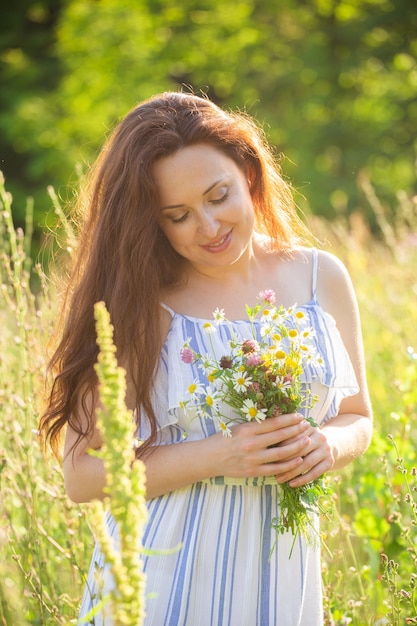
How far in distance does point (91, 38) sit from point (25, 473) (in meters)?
12.5

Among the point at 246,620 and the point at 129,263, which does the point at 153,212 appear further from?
the point at 246,620

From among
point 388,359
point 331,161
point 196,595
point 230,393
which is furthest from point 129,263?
point 331,161

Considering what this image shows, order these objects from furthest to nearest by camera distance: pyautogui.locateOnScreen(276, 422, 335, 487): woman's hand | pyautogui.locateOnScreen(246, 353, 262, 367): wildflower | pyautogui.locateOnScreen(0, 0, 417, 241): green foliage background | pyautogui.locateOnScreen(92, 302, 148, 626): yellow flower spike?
pyautogui.locateOnScreen(0, 0, 417, 241): green foliage background
pyautogui.locateOnScreen(276, 422, 335, 487): woman's hand
pyautogui.locateOnScreen(246, 353, 262, 367): wildflower
pyautogui.locateOnScreen(92, 302, 148, 626): yellow flower spike

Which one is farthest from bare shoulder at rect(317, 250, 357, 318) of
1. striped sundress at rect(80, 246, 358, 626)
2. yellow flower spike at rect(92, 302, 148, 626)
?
yellow flower spike at rect(92, 302, 148, 626)

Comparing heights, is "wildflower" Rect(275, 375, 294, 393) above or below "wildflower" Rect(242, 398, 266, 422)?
above

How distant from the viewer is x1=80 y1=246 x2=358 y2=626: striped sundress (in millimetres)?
1638

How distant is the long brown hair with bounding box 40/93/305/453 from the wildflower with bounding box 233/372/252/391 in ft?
0.92

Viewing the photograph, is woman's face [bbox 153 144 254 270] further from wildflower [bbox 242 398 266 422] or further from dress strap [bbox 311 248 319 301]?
wildflower [bbox 242 398 266 422]

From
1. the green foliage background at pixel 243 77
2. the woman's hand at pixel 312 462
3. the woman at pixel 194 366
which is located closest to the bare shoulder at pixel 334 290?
the woman at pixel 194 366

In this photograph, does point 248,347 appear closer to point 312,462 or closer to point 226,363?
point 226,363

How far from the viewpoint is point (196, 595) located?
5.41 ft

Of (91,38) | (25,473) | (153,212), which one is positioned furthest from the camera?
(91,38)

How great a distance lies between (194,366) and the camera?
1694 mm

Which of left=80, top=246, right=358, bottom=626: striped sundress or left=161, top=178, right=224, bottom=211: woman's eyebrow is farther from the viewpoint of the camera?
left=161, top=178, right=224, bottom=211: woman's eyebrow
